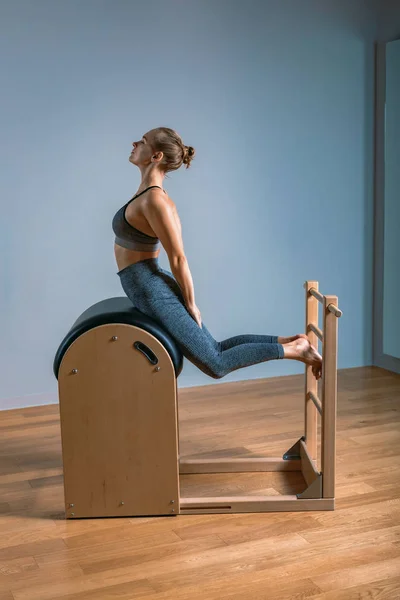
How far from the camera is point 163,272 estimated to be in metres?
2.78

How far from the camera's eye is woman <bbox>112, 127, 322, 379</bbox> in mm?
2621

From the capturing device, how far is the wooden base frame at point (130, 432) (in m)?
2.55

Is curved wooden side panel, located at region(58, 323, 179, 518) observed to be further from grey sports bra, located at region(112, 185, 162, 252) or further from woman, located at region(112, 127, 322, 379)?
grey sports bra, located at region(112, 185, 162, 252)

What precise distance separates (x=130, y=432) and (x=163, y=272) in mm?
582

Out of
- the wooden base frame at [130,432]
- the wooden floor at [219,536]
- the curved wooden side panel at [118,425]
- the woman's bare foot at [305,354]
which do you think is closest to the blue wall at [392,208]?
the wooden floor at [219,536]


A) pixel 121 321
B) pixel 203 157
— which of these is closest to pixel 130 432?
pixel 121 321

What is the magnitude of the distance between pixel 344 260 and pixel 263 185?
692mm

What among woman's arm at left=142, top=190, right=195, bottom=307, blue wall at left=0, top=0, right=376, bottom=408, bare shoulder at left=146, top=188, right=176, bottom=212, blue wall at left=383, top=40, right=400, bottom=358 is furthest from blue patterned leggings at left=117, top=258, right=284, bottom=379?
blue wall at left=383, top=40, right=400, bottom=358

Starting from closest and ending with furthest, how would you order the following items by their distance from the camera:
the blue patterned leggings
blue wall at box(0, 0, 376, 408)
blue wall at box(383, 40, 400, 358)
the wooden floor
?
the wooden floor
the blue patterned leggings
blue wall at box(0, 0, 376, 408)
blue wall at box(383, 40, 400, 358)

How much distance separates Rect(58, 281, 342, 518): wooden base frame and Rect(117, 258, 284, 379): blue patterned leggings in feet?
0.43

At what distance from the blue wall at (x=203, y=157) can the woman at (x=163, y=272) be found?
4.28 feet

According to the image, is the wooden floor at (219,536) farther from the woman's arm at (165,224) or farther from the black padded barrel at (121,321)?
the woman's arm at (165,224)

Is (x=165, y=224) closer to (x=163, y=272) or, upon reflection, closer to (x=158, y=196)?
(x=158, y=196)

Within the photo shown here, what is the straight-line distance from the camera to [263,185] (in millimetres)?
4340
